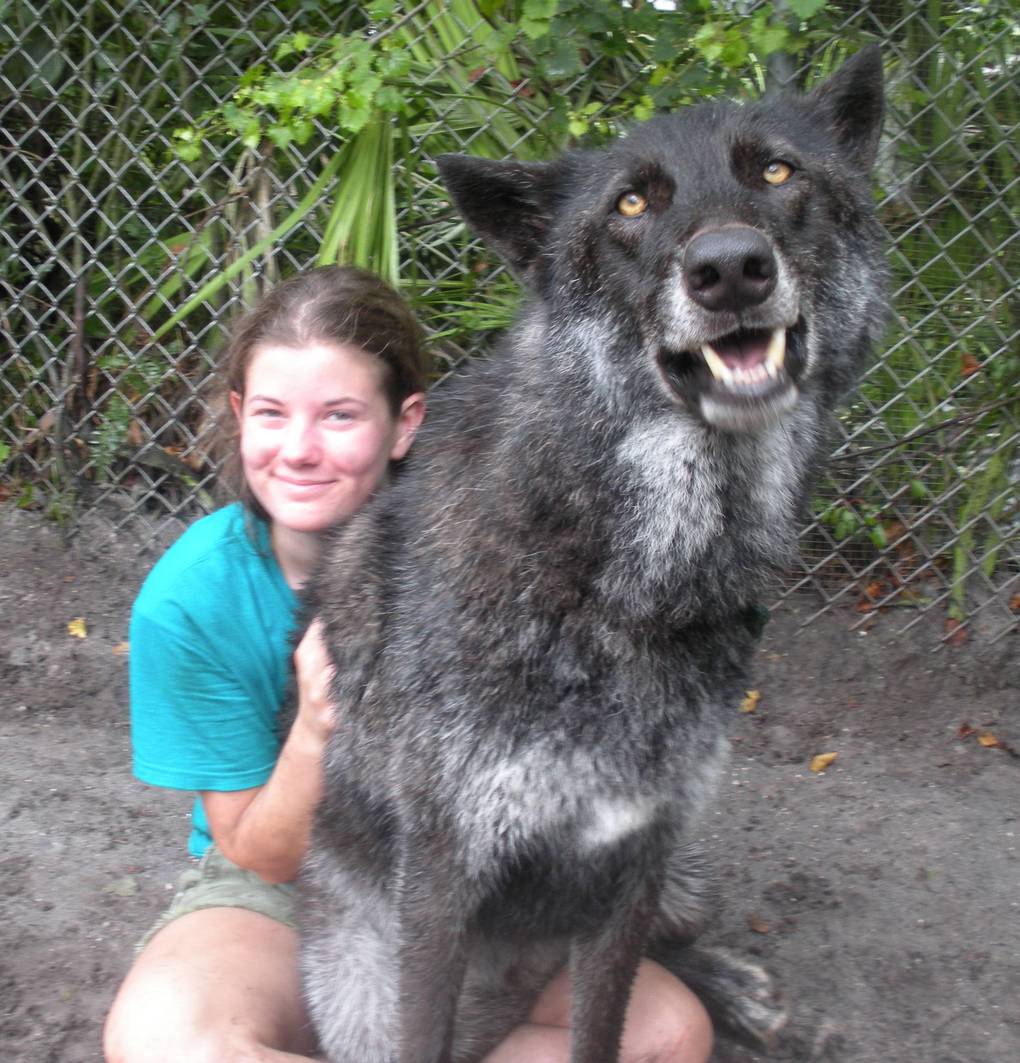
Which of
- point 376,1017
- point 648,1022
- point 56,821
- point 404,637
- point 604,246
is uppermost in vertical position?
point 604,246

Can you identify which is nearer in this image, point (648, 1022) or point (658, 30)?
point (648, 1022)

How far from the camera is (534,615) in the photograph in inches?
77.8

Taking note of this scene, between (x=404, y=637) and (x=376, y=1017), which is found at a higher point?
(x=404, y=637)

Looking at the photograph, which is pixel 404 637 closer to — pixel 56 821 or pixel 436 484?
pixel 436 484

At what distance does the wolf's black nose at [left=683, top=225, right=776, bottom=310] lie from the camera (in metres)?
1.74

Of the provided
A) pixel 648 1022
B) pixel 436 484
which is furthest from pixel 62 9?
pixel 648 1022

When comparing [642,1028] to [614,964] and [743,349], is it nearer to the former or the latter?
[614,964]

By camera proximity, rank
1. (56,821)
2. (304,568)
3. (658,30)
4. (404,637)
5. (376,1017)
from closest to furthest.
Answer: (404,637), (376,1017), (304,568), (658,30), (56,821)

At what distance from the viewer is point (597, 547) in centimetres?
199

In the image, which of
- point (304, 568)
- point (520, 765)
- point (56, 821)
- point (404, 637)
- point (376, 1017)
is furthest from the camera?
point (56, 821)

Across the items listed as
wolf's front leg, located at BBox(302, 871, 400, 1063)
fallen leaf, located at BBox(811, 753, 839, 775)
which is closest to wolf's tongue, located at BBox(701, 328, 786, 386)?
wolf's front leg, located at BBox(302, 871, 400, 1063)

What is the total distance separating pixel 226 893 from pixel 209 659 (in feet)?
1.85

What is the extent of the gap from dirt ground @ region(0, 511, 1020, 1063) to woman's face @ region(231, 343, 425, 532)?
1.39m

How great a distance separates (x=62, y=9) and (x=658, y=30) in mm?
2432
